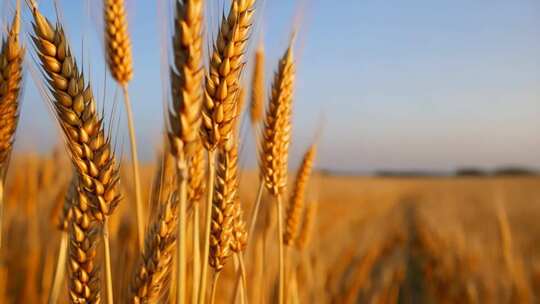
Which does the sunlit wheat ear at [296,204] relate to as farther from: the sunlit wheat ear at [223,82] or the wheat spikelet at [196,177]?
the sunlit wheat ear at [223,82]

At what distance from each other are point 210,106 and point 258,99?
99 cm

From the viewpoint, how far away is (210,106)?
0.69 meters

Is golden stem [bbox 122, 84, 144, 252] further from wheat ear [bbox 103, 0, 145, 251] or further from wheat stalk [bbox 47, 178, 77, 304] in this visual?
wheat stalk [bbox 47, 178, 77, 304]

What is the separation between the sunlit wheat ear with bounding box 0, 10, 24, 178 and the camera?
2.85 feet

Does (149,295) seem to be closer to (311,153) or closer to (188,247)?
(188,247)

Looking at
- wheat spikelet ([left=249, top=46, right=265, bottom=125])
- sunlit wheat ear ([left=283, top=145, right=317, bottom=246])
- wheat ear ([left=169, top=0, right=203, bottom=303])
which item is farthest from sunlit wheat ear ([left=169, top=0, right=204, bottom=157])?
wheat spikelet ([left=249, top=46, right=265, bottom=125])

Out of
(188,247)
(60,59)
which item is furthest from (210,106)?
(188,247)

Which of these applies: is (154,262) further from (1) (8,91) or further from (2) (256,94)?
(2) (256,94)

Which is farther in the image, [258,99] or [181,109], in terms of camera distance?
[258,99]

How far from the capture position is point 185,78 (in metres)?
0.58

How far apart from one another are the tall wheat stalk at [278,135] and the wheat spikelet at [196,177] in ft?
0.49

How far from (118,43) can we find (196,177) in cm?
45

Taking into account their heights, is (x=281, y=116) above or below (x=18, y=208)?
above

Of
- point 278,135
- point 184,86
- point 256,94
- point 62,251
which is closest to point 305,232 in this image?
point 256,94
